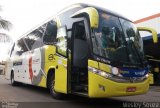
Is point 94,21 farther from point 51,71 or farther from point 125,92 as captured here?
point 51,71

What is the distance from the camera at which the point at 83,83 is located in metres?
10.5

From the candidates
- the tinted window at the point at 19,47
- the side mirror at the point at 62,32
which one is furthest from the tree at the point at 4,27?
the side mirror at the point at 62,32

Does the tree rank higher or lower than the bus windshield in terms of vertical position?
higher

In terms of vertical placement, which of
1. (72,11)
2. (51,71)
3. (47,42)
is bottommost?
(51,71)

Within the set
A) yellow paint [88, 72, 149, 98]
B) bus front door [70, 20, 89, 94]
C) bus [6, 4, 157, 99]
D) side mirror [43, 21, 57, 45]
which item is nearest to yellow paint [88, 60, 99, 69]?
bus [6, 4, 157, 99]

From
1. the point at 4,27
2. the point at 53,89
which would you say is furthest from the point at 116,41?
the point at 4,27

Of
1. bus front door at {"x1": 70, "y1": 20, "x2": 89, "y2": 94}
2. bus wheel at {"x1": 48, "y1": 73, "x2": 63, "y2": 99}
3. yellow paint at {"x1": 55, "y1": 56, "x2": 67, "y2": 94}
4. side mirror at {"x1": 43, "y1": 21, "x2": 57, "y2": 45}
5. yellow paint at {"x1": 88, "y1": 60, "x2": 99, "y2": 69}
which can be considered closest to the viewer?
yellow paint at {"x1": 88, "y1": 60, "x2": 99, "y2": 69}

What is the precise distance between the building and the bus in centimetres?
1276

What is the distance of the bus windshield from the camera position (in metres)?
9.47

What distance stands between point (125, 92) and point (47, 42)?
472cm

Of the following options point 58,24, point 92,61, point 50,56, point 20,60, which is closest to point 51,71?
point 50,56

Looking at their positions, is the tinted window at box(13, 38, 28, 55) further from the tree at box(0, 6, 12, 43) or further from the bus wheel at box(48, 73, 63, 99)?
the bus wheel at box(48, 73, 63, 99)

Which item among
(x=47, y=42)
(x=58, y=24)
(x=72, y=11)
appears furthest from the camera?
(x=47, y=42)

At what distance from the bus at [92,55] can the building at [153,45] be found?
12.8m
